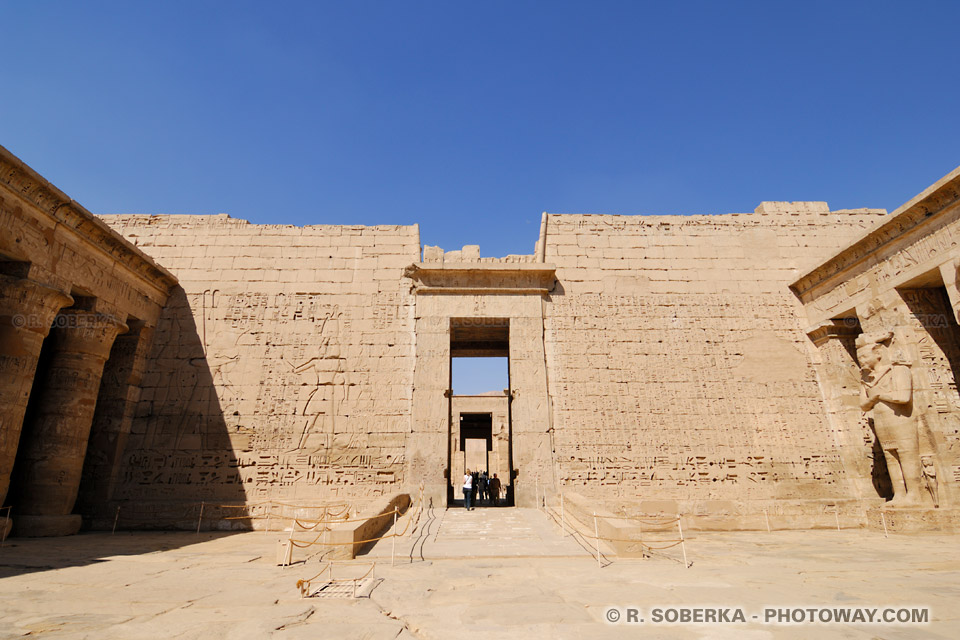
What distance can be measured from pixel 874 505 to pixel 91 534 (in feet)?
43.4

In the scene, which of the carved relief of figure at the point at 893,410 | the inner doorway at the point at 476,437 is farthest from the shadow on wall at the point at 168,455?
the carved relief of figure at the point at 893,410

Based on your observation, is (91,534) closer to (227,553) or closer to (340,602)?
(227,553)

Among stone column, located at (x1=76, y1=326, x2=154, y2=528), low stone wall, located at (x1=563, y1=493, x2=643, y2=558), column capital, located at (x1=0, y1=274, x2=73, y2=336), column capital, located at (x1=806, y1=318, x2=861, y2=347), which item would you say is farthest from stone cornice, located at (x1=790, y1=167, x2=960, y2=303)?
stone column, located at (x1=76, y1=326, x2=154, y2=528)

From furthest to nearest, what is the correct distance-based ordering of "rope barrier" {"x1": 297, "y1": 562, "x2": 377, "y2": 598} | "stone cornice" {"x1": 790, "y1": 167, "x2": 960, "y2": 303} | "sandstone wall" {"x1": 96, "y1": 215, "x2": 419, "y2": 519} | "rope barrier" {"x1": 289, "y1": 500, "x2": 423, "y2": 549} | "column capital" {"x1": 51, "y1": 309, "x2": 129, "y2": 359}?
"sandstone wall" {"x1": 96, "y1": 215, "x2": 419, "y2": 519}
"column capital" {"x1": 51, "y1": 309, "x2": 129, "y2": 359}
"stone cornice" {"x1": 790, "y1": 167, "x2": 960, "y2": 303}
"rope barrier" {"x1": 289, "y1": 500, "x2": 423, "y2": 549}
"rope barrier" {"x1": 297, "y1": 562, "x2": 377, "y2": 598}

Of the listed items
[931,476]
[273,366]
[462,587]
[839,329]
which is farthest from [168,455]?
[839,329]

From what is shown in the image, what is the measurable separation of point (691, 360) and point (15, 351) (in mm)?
11268

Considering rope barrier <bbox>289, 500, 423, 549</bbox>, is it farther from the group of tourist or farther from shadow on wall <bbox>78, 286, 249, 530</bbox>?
shadow on wall <bbox>78, 286, 249, 530</bbox>

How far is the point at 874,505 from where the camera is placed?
8.85 m

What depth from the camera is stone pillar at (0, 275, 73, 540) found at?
22.7 feet

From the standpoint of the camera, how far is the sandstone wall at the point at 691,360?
9312 mm

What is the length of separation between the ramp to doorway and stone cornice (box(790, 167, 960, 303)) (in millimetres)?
7320

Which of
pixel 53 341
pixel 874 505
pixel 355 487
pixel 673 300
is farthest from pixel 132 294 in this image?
pixel 874 505

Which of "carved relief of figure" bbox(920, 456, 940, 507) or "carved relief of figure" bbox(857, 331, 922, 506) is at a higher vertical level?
"carved relief of figure" bbox(857, 331, 922, 506)

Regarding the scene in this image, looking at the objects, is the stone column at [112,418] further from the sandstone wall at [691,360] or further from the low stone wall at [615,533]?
the low stone wall at [615,533]
